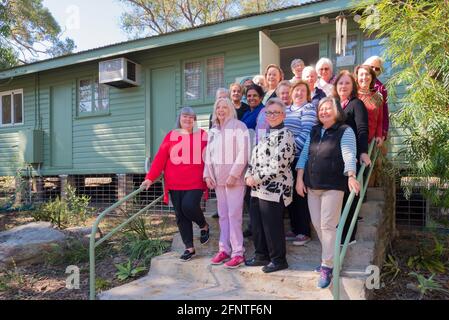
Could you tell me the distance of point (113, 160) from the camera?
10.3 meters

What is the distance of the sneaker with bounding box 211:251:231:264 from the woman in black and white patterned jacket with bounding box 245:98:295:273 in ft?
1.65

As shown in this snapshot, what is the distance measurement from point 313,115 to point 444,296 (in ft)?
6.70

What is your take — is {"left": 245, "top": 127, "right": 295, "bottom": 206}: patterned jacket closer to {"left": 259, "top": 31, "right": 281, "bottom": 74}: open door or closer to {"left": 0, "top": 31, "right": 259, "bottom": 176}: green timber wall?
{"left": 259, "top": 31, "right": 281, "bottom": 74}: open door

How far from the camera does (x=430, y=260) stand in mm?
4246

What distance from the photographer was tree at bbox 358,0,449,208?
3631 millimetres

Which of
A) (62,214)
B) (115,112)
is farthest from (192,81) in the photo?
(62,214)

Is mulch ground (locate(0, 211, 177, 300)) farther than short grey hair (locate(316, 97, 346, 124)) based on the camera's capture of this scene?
Yes

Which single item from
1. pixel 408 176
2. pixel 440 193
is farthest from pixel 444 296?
pixel 408 176

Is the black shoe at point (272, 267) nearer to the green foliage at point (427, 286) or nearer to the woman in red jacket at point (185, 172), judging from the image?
the woman in red jacket at point (185, 172)

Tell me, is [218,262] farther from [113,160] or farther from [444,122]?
[113,160]

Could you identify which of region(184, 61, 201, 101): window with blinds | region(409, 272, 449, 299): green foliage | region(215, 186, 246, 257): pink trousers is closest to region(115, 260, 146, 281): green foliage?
region(215, 186, 246, 257): pink trousers

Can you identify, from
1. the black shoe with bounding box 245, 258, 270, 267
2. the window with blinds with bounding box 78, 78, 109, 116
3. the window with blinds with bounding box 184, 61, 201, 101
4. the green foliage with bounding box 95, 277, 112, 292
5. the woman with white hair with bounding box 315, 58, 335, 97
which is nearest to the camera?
the black shoe with bounding box 245, 258, 270, 267

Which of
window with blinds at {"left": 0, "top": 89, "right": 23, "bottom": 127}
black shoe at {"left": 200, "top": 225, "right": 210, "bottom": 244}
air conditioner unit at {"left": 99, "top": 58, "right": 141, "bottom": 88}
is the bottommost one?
black shoe at {"left": 200, "top": 225, "right": 210, "bottom": 244}

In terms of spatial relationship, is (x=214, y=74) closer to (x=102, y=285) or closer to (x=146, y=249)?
(x=146, y=249)
